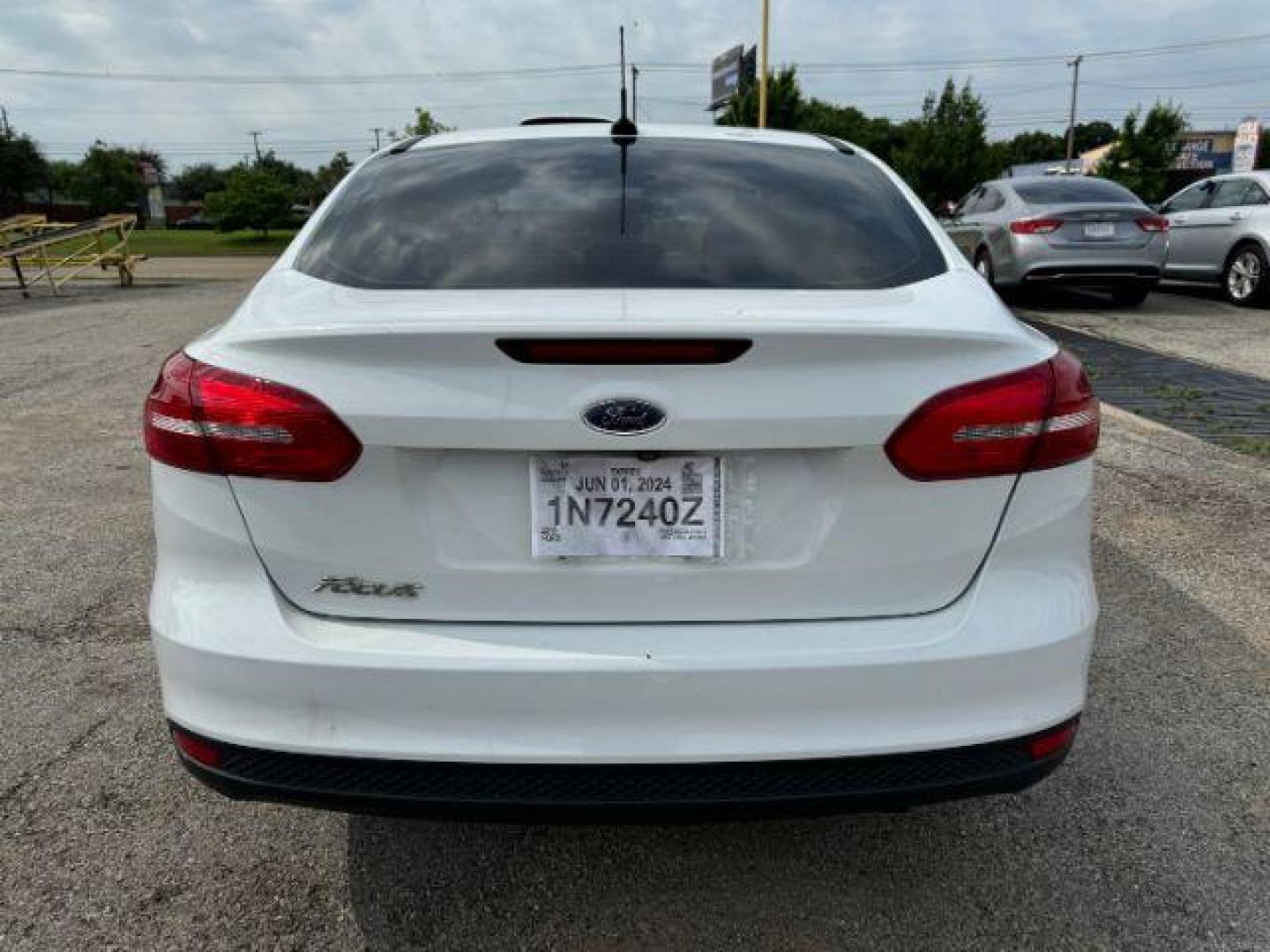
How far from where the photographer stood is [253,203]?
64.7 metres

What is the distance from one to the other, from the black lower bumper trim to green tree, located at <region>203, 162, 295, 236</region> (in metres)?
69.1

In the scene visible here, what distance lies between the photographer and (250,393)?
1829mm

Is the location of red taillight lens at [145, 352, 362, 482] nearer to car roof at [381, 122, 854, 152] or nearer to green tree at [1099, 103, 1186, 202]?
car roof at [381, 122, 854, 152]

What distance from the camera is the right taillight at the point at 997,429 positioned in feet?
5.95

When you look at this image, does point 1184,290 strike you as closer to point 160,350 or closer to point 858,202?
Answer: point 160,350

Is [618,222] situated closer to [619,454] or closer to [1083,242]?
[619,454]

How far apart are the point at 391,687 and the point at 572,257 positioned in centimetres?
96

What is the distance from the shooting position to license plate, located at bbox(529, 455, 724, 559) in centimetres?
179

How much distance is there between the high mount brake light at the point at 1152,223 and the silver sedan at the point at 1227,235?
4.80 ft

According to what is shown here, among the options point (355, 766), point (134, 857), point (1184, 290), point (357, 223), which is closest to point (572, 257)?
point (357, 223)

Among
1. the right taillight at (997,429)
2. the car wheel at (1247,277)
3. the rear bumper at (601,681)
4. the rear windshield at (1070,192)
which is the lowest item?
the car wheel at (1247,277)

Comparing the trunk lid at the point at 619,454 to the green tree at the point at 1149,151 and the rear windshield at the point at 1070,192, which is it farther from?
the green tree at the point at 1149,151

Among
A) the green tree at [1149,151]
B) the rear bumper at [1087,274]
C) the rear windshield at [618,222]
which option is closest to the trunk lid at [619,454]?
the rear windshield at [618,222]

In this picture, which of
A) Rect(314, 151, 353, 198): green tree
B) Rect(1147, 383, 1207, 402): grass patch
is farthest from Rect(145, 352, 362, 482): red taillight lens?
Rect(314, 151, 353, 198): green tree
